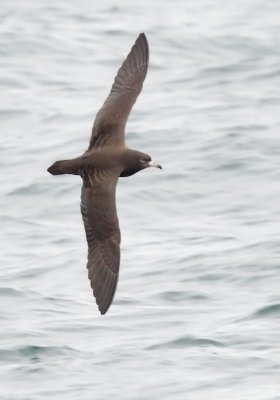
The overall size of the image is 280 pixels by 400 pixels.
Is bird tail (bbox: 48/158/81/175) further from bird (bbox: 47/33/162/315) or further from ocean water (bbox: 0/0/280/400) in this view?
ocean water (bbox: 0/0/280/400)

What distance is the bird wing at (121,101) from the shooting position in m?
11.1

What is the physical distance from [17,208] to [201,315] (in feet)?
10.2

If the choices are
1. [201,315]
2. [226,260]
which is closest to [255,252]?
[226,260]

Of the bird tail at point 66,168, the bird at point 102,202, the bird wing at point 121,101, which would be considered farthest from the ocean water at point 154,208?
the bird wing at point 121,101

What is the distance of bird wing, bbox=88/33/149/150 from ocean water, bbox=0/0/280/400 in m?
1.57

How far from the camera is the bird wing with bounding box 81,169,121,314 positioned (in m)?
10.6

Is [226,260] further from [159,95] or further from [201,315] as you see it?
[159,95]

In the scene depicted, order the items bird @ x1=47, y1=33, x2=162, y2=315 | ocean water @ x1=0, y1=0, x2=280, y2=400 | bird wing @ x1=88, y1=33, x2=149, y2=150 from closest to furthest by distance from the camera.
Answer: bird @ x1=47, y1=33, x2=162, y2=315
ocean water @ x1=0, y1=0, x2=280, y2=400
bird wing @ x1=88, y1=33, x2=149, y2=150

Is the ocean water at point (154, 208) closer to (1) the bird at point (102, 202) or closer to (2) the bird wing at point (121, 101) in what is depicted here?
(1) the bird at point (102, 202)

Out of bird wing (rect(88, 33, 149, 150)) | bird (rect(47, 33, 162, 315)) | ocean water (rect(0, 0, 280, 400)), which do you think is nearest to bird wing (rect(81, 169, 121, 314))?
bird (rect(47, 33, 162, 315))

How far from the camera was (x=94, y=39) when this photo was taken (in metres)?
20.3

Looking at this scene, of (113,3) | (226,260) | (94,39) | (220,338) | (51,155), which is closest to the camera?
(220,338)

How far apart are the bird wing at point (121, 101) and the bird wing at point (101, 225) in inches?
16.4

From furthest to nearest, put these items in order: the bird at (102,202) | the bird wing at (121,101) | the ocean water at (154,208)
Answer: the bird wing at (121,101) < the ocean water at (154,208) < the bird at (102,202)
